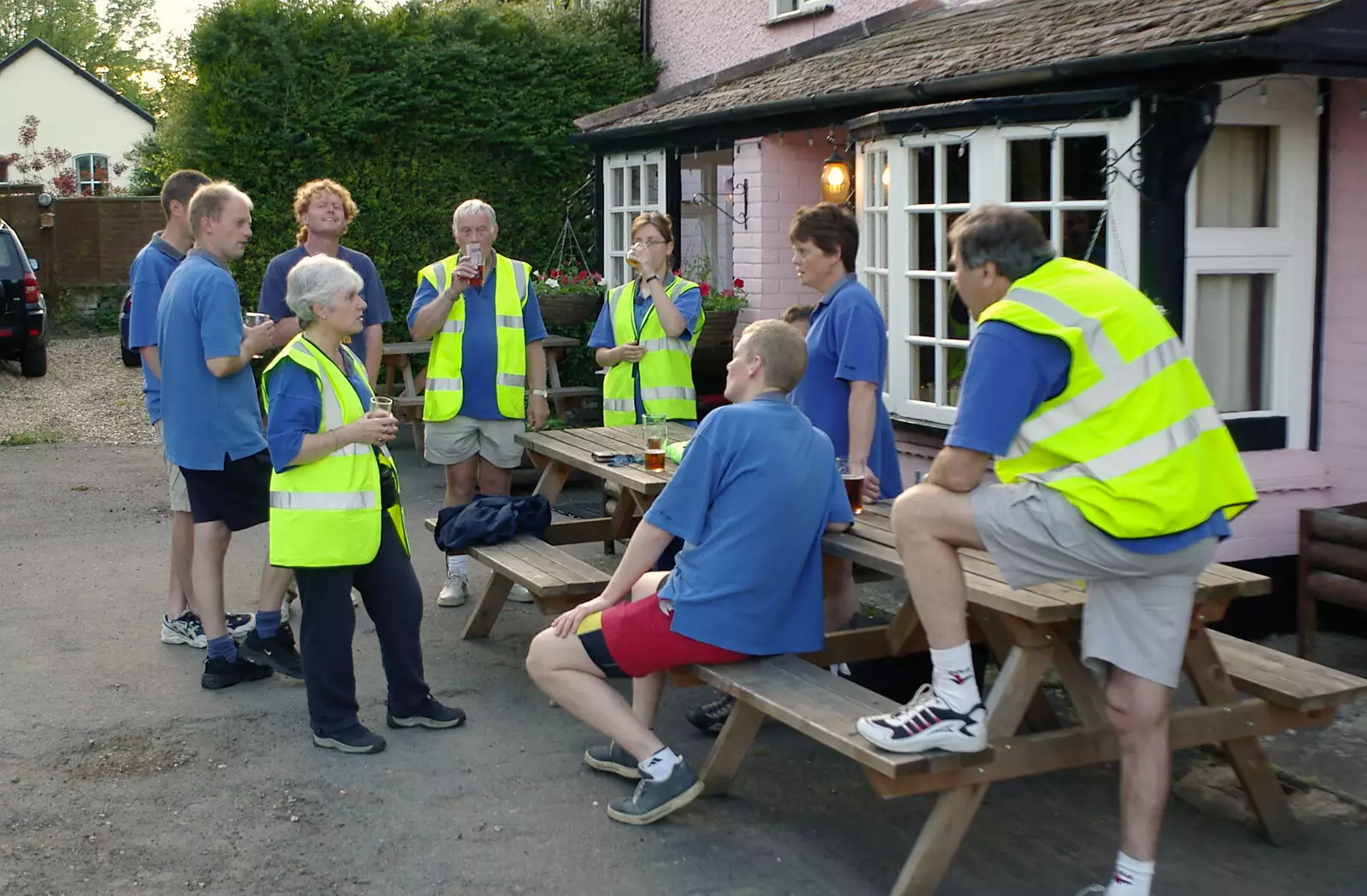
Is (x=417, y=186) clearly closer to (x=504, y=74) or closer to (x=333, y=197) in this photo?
(x=504, y=74)

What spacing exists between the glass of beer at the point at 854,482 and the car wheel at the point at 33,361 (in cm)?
1407

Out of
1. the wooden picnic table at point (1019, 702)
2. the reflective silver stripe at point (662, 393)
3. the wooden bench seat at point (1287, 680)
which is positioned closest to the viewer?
the wooden picnic table at point (1019, 702)

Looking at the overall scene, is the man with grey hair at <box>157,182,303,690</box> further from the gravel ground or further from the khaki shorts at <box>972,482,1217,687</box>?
the gravel ground

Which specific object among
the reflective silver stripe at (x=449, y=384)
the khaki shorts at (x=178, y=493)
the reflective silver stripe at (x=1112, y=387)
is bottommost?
the khaki shorts at (x=178, y=493)

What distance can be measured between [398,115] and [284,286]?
21.5ft

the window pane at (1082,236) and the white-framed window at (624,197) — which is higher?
the white-framed window at (624,197)

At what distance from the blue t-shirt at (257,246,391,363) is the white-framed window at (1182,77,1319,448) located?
11.8ft

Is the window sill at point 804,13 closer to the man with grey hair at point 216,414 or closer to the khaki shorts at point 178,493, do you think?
the man with grey hair at point 216,414

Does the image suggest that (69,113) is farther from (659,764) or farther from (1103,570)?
(1103,570)

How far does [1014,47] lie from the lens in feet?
23.2

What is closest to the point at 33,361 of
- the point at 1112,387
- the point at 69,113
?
the point at 1112,387

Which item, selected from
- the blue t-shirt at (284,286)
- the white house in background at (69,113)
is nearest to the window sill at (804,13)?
the blue t-shirt at (284,286)

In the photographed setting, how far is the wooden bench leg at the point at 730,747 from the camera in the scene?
4402 mm

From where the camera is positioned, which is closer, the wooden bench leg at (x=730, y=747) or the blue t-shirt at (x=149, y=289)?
the wooden bench leg at (x=730, y=747)
